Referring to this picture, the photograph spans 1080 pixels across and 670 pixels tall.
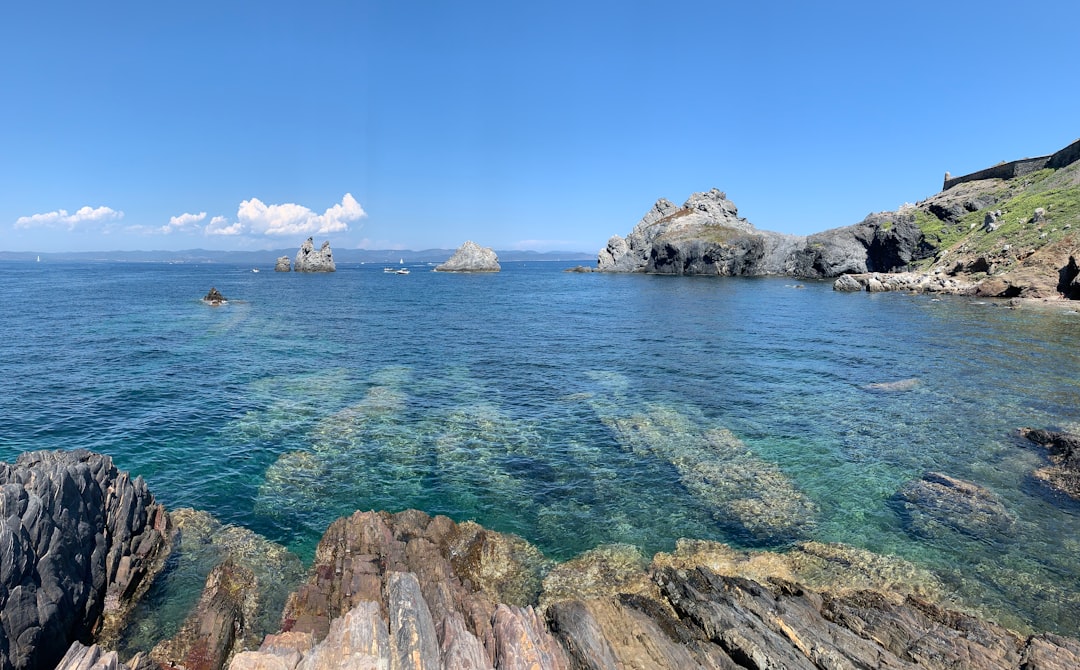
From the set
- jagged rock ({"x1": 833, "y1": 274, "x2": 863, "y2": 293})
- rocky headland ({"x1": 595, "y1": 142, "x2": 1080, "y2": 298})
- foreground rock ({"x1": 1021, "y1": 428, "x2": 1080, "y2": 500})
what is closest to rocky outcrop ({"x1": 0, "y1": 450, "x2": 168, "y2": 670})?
foreground rock ({"x1": 1021, "y1": 428, "x2": 1080, "y2": 500})

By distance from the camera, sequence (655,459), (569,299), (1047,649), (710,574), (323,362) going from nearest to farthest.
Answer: (1047,649), (710,574), (655,459), (323,362), (569,299)

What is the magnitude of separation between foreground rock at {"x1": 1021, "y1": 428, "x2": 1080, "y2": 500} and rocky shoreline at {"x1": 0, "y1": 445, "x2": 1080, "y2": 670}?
4.40m

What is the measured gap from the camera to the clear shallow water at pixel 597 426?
2027 cm

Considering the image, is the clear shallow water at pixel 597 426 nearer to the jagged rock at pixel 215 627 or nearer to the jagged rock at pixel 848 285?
the jagged rock at pixel 215 627

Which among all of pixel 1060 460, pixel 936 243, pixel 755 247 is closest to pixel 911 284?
pixel 936 243

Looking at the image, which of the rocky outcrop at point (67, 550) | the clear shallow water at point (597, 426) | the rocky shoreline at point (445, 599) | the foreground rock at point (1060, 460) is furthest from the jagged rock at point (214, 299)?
the foreground rock at point (1060, 460)

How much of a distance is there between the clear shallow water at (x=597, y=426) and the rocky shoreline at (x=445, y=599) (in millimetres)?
1577

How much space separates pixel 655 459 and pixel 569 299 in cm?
8545

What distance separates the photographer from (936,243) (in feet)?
398

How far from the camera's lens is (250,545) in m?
19.0

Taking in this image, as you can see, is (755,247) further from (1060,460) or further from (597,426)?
(597,426)

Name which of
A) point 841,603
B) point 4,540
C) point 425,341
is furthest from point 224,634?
point 425,341

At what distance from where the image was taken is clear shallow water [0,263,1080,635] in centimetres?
2027

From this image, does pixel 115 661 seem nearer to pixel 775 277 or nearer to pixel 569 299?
pixel 569 299
